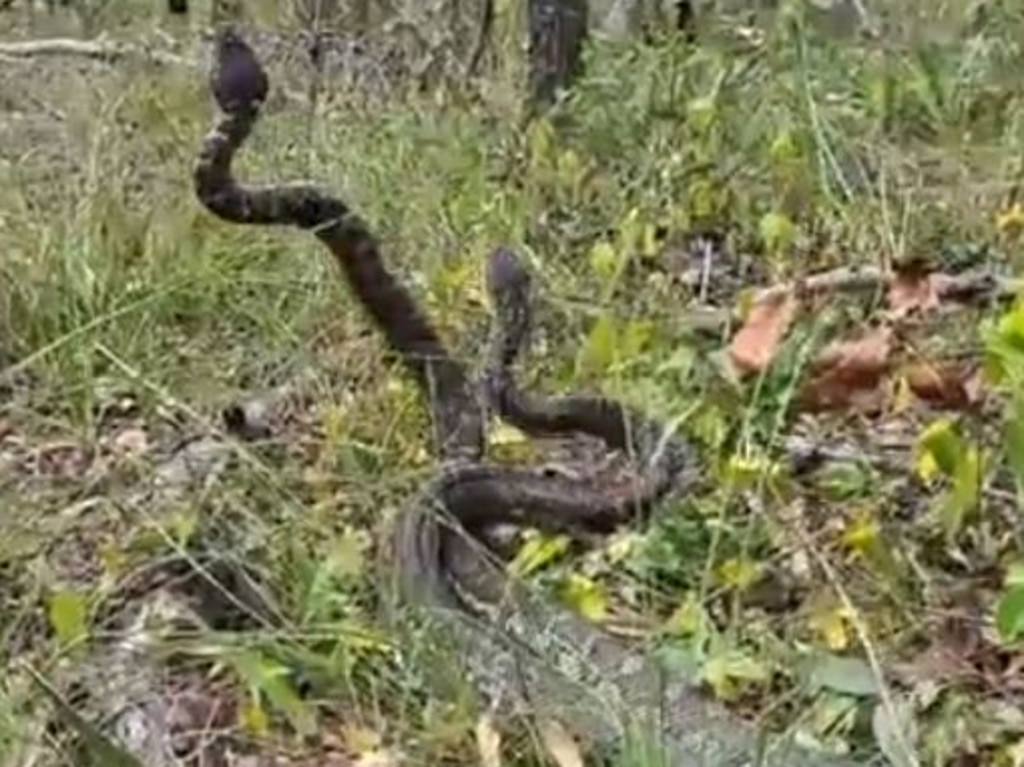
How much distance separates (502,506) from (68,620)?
59 centimetres

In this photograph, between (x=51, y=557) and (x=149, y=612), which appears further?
(x=51, y=557)

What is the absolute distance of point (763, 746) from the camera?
186 centimetres

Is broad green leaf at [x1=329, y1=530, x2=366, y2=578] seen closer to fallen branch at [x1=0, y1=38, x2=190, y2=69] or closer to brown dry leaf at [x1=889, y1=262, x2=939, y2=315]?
brown dry leaf at [x1=889, y1=262, x2=939, y2=315]

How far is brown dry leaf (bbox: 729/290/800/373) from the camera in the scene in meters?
2.46

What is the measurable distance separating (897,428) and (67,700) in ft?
3.90

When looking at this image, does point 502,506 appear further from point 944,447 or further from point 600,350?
point 944,447

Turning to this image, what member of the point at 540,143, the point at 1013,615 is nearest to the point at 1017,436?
the point at 1013,615

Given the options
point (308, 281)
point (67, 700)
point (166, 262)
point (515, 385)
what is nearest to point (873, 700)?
point (67, 700)

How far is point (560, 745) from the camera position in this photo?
6.40 feet

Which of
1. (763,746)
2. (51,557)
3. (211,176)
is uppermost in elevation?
(211,176)

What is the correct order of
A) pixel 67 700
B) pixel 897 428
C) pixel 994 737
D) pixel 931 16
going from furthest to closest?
A: 1. pixel 931 16
2. pixel 897 428
3. pixel 67 700
4. pixel 994 737

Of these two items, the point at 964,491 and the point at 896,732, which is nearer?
the point at 896,732

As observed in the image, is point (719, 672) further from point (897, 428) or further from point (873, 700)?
point (897, 428)

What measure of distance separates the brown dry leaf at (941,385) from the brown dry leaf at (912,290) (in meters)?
0.15
